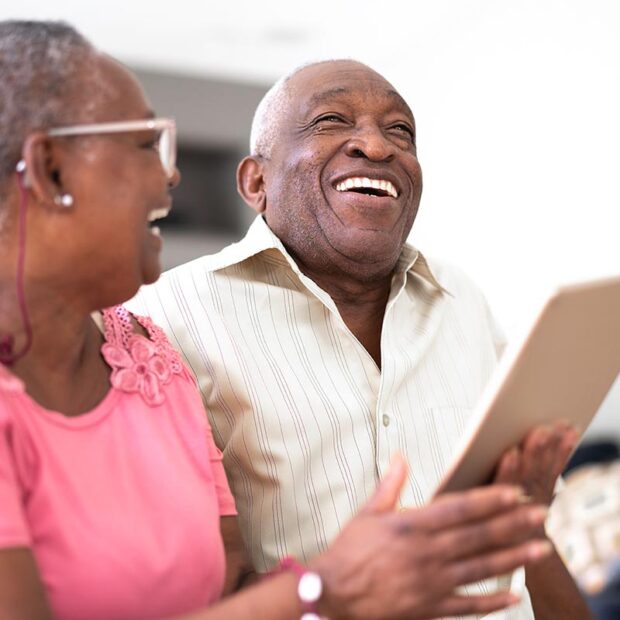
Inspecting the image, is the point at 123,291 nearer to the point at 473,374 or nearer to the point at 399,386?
the point at 399,386

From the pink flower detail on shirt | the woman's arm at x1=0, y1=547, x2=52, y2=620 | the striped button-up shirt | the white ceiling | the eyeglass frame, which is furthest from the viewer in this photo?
the white ceiling

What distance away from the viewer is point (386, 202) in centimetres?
154

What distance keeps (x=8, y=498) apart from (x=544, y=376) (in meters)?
0.56

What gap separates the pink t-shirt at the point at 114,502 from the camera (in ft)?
3.08

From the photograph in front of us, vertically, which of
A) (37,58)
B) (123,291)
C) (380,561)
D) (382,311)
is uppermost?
(37,58)

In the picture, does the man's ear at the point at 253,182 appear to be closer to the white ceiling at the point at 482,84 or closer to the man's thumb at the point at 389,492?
the man's thumb at the point at 389,492

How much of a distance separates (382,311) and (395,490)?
74cm

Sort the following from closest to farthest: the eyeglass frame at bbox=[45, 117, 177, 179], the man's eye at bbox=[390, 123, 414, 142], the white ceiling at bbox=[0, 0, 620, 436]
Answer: the eyeglass frame at bbox=[45, 117, 177, 179]
the man's eye at bbox=[390, 123, 414, 142]
the white ceiling at bbox=[0, 0, 620, 436]

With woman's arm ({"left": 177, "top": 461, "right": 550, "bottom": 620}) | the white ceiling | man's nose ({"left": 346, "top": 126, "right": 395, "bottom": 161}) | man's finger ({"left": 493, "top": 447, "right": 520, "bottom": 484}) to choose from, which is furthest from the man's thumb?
the white ceiling

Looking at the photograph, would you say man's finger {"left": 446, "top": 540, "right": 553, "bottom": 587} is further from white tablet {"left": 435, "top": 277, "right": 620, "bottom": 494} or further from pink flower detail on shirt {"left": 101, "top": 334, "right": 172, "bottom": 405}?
pink flower detail on shirt {"left": 101, "top": 334, "right": 172, "bottom": 405}

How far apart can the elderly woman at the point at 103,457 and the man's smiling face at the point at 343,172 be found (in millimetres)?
509

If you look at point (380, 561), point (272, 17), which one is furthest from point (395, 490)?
point (272, 17)

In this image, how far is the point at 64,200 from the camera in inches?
37.2

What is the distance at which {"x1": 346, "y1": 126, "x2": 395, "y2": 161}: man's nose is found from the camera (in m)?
1.55
